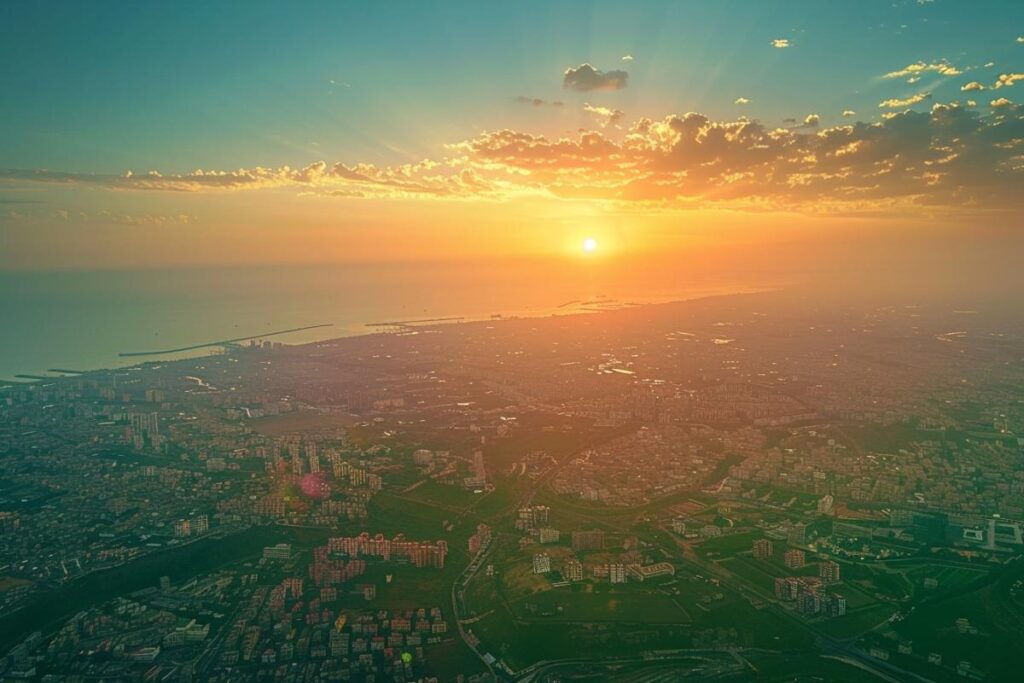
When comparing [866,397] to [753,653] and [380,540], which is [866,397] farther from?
[380,540]

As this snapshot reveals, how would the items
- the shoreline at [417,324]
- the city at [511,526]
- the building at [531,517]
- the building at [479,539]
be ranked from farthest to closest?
the shoreline at [417,324]
the building at [531,517]
the building at [479,539]
the city at [511,526]

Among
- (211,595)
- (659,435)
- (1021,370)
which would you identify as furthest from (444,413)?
(1021,370)

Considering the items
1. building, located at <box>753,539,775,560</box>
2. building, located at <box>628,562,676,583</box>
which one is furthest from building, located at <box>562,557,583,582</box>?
building, located at <box>753,539,775,560</box>

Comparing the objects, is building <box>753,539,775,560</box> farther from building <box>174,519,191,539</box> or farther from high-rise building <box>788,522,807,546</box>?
building <box>174,519,191,539</box>

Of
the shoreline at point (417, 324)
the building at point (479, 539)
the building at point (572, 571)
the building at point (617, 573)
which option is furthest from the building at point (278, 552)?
the shoreline at point (417, 324)

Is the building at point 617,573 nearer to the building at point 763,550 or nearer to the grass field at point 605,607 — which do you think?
the grass field at point 605,607
